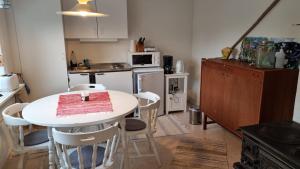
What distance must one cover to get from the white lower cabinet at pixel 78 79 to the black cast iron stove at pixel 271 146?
2.56 metres

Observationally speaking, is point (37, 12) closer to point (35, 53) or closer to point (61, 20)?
point (61, 20)

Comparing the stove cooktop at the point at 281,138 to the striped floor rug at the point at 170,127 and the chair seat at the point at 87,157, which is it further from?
the striped floor rug at the point at 170,127

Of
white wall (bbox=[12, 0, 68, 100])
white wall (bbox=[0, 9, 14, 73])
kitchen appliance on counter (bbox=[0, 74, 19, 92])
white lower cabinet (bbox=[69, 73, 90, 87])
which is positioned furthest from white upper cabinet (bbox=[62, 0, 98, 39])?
kitchen appliance on counter (bbox=[0, 74, 19, 92])

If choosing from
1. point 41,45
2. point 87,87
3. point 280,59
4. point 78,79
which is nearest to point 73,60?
point 78,79

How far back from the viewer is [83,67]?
3711 mm

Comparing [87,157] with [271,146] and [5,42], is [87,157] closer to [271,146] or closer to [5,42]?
[271,146]

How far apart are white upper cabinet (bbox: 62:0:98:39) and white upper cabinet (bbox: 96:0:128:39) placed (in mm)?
110

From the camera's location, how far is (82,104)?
2.27 metres

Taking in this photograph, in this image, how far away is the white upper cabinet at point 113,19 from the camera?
3.64 m

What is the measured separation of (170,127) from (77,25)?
2205 mm

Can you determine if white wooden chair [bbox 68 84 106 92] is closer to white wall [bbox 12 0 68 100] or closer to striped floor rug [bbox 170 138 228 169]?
white wall [bbox 12 0 68 100]

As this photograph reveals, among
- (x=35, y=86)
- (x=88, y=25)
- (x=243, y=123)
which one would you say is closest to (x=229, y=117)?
(x=243, y=123)

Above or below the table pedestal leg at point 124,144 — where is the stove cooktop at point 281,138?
above

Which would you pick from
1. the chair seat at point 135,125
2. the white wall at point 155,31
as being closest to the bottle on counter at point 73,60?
the white wall at point 155,31
